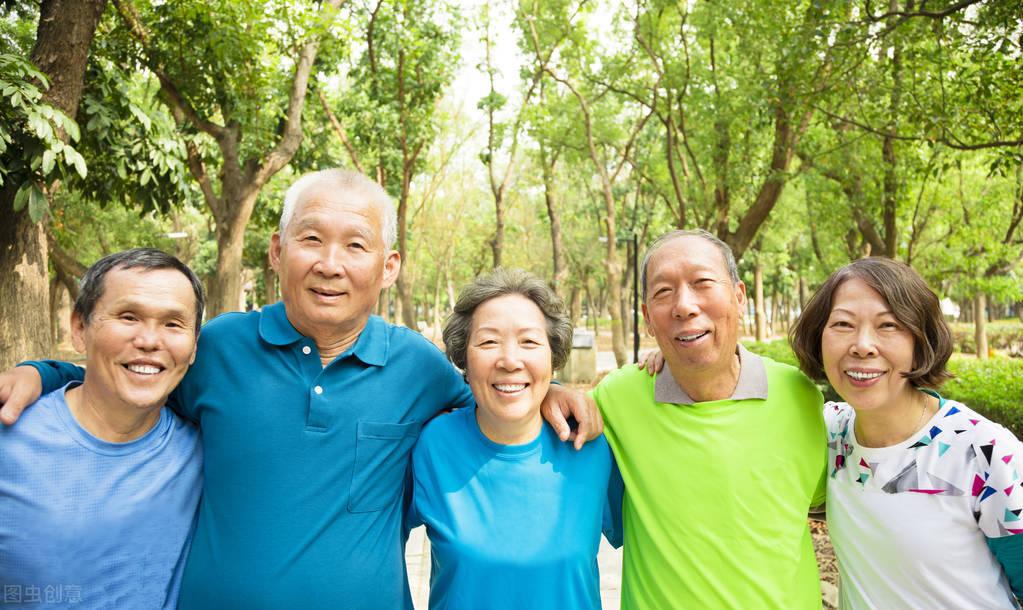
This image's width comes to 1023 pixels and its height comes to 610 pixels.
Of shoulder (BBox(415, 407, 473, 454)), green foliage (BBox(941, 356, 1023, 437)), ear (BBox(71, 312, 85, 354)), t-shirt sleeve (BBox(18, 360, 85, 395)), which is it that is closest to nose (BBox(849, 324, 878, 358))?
shoulder (BBox(415, 407, 473, 454))

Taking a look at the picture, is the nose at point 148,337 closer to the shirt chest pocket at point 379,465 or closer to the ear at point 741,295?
the shirt chest pocket at point 379,465

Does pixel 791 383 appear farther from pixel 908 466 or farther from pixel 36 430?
pixel 36 430

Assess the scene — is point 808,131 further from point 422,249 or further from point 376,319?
point 422,249

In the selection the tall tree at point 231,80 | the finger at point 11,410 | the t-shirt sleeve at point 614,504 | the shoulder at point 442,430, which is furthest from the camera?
the tall tree at point 231,80

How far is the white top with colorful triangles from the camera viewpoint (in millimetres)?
1981

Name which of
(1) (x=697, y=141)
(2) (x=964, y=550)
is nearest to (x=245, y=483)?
(2) (x=964, y=550)

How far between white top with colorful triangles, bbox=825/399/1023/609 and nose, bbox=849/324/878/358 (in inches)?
11.7

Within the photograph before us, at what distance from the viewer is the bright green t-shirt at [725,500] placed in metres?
2.21

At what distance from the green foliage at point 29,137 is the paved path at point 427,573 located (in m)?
3.60

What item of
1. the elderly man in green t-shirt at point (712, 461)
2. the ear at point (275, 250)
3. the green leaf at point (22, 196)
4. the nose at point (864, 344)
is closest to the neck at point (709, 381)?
the elderly man in green t-shirt at point (712, 461)

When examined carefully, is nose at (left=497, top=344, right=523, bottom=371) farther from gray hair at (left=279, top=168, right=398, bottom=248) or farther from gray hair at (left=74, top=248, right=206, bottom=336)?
gray hair at (left=74, top=248, right=206, bottom=336)

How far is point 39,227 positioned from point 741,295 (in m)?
5.81

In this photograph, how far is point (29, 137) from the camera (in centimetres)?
473

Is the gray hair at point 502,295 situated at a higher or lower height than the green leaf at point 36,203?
lower
